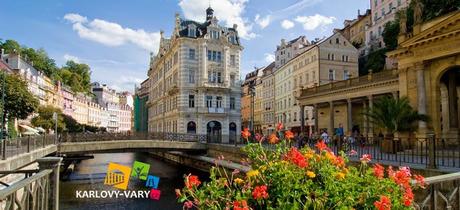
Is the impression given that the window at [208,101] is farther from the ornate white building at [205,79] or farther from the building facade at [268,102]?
the building facade at [268,102]

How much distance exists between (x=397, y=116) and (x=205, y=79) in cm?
3098

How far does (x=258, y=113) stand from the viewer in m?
80.9

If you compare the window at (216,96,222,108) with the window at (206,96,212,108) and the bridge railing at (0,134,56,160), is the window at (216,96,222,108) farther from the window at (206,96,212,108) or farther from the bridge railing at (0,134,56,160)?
the bridge railing at (0,134,56,160)

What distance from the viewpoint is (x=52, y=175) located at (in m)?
5.04

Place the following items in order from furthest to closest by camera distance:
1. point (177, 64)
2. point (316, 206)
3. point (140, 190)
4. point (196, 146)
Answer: point (177, 64) → point (196, 146) → point (140, 190) → point (316, 206)

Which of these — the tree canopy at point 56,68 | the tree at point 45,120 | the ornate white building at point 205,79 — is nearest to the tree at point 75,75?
the tree canopy at point 56,68

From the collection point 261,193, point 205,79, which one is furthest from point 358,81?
point 261,193

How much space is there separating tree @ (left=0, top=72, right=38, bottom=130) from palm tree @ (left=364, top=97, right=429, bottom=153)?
3075 cm

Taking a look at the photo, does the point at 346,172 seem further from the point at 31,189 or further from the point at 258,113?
the point at 258,113

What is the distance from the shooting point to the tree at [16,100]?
34.2 m

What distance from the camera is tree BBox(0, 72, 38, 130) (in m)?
34.2

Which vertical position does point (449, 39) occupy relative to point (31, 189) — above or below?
above

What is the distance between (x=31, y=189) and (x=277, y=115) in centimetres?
6589

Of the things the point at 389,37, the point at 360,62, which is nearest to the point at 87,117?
the point at 360,62
